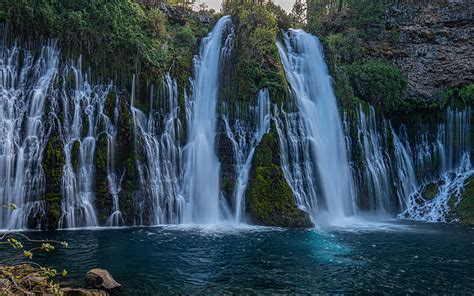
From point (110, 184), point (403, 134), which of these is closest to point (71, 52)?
point (110, 184)

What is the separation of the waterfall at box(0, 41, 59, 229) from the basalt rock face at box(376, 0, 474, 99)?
2234 centimetres

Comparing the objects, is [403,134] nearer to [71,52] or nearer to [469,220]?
[469,220]

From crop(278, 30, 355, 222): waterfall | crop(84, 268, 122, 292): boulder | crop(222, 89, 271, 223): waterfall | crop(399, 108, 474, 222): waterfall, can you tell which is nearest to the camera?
crop(84, 268, 122, 292): boulder

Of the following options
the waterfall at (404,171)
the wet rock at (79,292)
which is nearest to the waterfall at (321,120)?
the waterfall at (404,171)

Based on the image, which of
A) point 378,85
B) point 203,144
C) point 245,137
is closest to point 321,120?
point 245,137

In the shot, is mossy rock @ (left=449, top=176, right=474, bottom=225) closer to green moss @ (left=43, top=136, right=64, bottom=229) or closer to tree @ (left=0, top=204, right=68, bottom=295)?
green moss @ (left=43, top=136, right=64, bottom=229)

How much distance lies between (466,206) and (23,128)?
23.0 m

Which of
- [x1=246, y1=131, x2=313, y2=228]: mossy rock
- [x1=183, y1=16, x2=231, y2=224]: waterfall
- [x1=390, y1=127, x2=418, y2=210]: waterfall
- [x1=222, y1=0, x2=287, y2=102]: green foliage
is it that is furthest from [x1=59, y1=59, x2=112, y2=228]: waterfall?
[x1=390, y1=127, x2=418, y2=210]: waterfall

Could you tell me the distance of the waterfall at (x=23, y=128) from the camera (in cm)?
1585

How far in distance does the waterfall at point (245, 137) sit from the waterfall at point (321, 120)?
2.27 m

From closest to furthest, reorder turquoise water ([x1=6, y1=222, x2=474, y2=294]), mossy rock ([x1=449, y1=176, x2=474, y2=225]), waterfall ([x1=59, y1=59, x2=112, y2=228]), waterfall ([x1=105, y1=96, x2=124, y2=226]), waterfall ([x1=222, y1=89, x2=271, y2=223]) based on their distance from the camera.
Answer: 1. turquoise water ([x1=6, y1=222, x2=474, y2=294])
2. waterfall ([x1=59, y1=59, x2=112, y2=228])
3. waterfall ([x1=105, y1=96, x2=124, y2=226])
4. waterfall ([x1=222, y1=89, x2=271, y2=223])
5. mossy rock ([x1=449, y1=176, x2=474, y2=225])

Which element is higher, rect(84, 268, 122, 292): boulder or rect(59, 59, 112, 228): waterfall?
rect(59, 59, 112, 228): waterfall

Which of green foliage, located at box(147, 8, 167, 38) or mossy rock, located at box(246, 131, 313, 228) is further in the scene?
green foliage, located at box(147, 8, 167, 38)

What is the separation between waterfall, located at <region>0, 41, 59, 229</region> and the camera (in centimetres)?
1585
